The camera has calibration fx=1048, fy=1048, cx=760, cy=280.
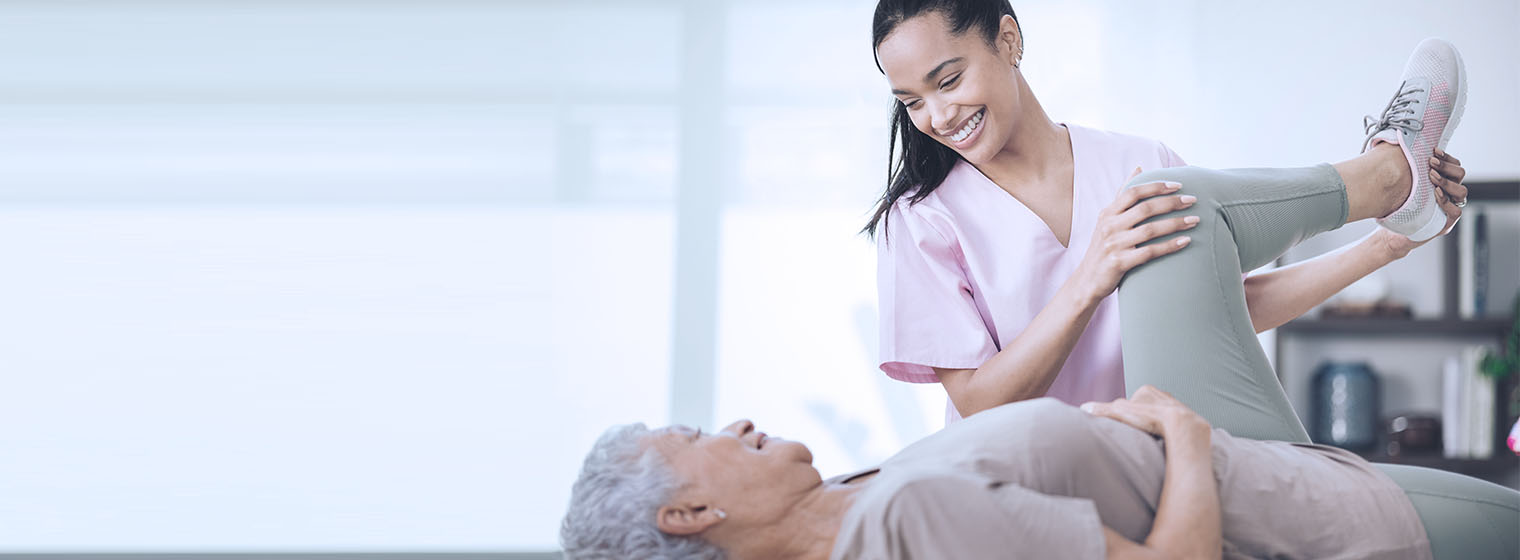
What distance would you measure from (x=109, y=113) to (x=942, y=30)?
13.1ft

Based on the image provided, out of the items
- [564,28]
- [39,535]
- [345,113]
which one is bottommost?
[39,535]

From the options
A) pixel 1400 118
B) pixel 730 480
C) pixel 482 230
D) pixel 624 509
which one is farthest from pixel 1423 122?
pixel 482 230

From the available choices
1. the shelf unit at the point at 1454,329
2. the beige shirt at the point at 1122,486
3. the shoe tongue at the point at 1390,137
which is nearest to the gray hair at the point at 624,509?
the beige shirt at the point at 1122,486

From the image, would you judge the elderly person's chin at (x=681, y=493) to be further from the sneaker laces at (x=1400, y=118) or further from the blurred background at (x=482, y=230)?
the blurred background at (x=482, y=230)

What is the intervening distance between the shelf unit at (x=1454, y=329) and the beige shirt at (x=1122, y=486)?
2.42 metres

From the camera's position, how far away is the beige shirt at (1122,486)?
100 cm

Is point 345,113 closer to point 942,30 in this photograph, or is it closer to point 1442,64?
point 942,30

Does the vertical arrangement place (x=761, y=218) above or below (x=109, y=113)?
below

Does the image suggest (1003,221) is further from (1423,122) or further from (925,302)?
(1423,122)

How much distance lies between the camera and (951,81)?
1.50m

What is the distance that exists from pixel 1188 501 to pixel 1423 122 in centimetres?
83

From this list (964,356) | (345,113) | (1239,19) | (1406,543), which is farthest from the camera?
(345,113)

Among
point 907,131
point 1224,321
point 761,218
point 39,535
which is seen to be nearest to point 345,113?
point 761,218

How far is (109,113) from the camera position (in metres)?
4.24
